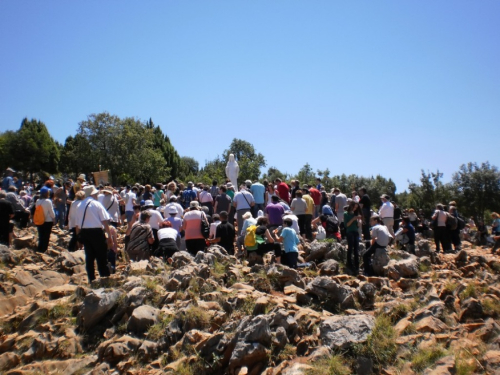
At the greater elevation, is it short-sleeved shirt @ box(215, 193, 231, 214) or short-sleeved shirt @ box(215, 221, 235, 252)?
short-sleeved shirt @ box(215, 193, 231, 214)

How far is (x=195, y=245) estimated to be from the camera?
39.8 feet

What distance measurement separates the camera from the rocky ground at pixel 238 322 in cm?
705

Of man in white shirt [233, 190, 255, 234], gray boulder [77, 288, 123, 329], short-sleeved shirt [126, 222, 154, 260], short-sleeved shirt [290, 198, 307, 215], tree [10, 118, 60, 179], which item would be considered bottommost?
gray boulder [77, 288, 123, 329]

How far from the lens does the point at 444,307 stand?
29.3ft

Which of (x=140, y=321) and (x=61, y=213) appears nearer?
(x=140, y=321)

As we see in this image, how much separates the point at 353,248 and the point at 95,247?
691 centimetres

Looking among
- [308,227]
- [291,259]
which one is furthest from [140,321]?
[308,227]

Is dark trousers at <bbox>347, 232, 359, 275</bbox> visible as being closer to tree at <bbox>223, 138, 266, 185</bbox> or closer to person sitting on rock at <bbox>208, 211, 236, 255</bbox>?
person sitting on rock at <bbox>208, 211, 236, 255</bbox>

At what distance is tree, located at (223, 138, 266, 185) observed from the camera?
4941 cm

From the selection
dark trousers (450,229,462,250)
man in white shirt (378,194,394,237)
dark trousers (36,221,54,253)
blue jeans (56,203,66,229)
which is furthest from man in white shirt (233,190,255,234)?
dark trousers (450,229,462,250)

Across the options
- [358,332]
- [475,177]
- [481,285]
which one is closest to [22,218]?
[358,332]

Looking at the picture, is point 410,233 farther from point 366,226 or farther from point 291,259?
point 291,259

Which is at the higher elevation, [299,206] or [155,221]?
[299,206]

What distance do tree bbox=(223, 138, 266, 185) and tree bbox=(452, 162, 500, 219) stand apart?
2167cm
